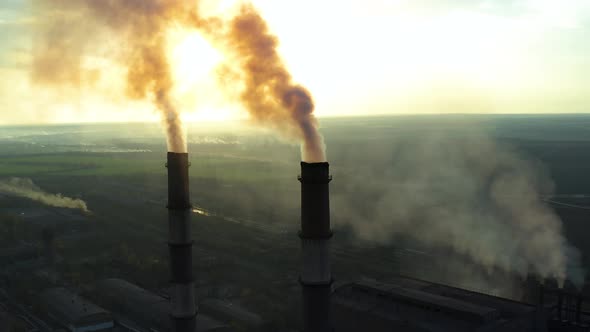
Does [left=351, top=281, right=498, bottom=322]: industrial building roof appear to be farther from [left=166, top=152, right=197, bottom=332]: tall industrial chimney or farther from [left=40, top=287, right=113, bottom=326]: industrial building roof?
[left=40, top=287, right=113, bottom=326]: industrial building roof

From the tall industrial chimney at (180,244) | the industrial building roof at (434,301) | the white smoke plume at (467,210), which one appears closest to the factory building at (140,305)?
the tall industrial chimney at (180,244)

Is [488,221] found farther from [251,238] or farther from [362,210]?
[251,238]

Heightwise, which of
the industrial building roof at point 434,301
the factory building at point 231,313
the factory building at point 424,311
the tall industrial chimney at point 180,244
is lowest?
the factory building at point 231,313

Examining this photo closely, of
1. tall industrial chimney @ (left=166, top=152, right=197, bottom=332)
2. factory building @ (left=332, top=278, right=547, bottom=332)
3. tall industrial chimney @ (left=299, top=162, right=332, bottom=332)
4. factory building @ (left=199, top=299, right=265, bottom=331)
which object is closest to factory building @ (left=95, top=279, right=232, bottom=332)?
factory building @ (left=199, top=299, right=265, bottom=331)

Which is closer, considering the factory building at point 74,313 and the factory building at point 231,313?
the factory building at point 231,313

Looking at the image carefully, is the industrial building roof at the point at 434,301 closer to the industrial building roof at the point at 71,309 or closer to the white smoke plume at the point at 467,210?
the white smoke plume at the point at 467,210

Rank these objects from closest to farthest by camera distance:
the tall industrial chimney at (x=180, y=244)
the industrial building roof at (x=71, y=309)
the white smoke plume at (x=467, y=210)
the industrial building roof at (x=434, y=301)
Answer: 1. the tall industrial chimney at (x=180, y=244)
2. the industrial building roof at (x=434, y=301)
3. the industrial building roof at (x=71, y=309)
4. the white smoke plume at (x=467, y=210)
